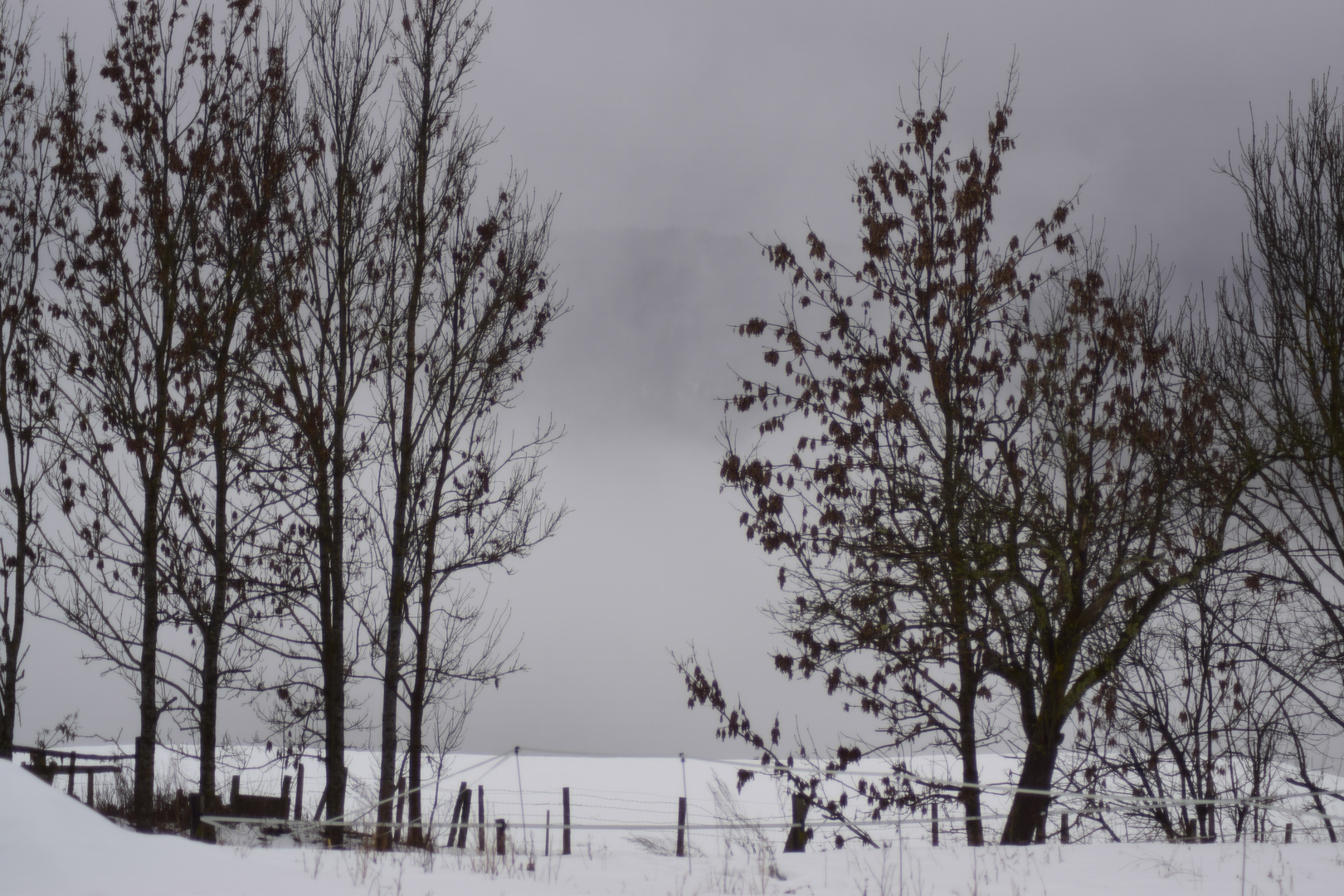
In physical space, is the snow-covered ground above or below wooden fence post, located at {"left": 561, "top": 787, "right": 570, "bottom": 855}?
above

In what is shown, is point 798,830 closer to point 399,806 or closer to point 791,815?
point 791,815

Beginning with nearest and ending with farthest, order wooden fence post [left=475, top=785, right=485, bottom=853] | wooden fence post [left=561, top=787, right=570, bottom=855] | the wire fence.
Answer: the wire fence, wooden fence post [left=475, top=785, right=485, bottom=853], wooden fence post [left=561, top=787, right=570, bottom=855]

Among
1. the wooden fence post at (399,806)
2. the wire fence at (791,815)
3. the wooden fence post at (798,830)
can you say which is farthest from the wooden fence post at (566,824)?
the wooden fence post at (798,830)

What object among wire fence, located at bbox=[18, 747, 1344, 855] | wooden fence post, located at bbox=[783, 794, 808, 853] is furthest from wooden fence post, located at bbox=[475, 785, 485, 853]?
wooden fence post, located at bbox=[783, 794, 808, 853]

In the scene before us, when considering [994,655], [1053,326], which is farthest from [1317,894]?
[1053,326]

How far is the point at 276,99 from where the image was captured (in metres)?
16.7

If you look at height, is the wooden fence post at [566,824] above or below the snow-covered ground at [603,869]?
below

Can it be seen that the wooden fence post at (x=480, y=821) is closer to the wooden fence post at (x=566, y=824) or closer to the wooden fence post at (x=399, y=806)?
the wooden fence post at (x=399, y=806)

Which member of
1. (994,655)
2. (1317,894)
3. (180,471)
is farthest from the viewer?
(180,471)

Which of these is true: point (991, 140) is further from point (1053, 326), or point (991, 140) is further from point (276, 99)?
point (276, 99)

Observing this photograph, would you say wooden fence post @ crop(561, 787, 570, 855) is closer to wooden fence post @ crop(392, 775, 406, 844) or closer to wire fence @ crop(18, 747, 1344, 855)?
wire fence @ crop(18, 747, 1344, 855)

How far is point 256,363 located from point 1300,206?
14478 mm

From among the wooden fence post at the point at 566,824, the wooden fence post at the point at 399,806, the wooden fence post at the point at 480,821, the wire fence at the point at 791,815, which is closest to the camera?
the wire fence at the point at 791,815

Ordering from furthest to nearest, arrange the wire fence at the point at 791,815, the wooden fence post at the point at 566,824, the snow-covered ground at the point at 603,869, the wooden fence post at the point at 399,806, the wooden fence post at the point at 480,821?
the wooden fence post at the point at 566,824 → the wooden fence post at the point at 399,806 → the wooden fence post at the point at 480,821 → the wire fence at the point at 791,815 → the snow-covered ground at the point at 603,869
